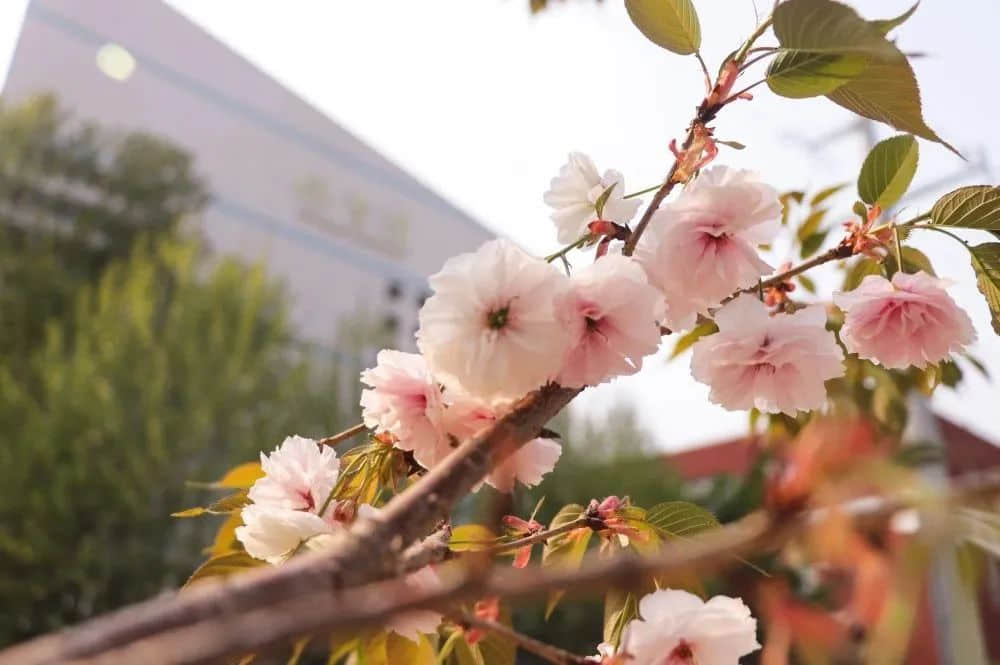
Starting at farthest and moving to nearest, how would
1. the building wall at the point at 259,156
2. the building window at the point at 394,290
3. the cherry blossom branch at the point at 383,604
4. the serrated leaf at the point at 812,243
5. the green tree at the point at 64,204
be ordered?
the building window at the point at 394,290 → the building wall at the point at 259,156 → the green tree at the point at 64,204 → the serrated leaf at the point at 812,243 → the cherry blossom branch at the point at 383,604

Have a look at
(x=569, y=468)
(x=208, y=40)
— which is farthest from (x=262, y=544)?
(x=208, y=40)

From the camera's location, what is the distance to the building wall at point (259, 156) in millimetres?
6020

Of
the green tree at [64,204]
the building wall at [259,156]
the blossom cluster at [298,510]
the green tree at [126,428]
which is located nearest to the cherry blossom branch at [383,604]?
the blossom cluster at [298,510]

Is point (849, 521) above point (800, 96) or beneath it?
beneath

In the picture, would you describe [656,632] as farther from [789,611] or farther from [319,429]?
[319,429]

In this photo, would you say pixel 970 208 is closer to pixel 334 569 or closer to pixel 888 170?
pixel 888 170

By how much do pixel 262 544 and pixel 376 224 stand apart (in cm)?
742

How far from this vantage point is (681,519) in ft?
1.07

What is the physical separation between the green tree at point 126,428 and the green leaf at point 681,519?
4.37 metres

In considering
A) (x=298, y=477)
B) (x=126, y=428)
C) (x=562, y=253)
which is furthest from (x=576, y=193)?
(x=126, y=428)

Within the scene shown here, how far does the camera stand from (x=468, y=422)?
0.29 meters

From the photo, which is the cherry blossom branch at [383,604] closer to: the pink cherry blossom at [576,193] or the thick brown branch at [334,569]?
the thick brown branch at [334,569]

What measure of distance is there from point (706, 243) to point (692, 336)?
20cm

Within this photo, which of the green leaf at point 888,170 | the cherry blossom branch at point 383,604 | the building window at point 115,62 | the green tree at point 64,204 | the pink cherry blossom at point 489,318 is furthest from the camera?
the building window at point 115,62
